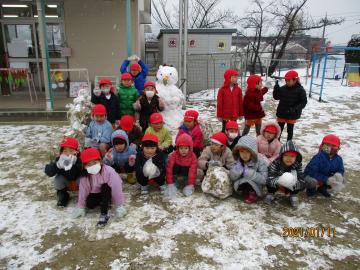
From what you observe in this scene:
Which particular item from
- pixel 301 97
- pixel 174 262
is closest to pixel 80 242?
pixel 174 262

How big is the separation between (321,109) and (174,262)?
8.18 meters

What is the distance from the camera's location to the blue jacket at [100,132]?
4296mm

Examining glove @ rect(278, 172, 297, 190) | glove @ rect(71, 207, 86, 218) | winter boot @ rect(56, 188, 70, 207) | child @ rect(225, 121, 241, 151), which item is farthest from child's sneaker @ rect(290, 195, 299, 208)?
winter boot @ rect(56, 188, 70, 207)

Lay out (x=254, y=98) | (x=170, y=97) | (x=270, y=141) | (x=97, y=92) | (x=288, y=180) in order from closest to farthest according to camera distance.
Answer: (x=288, y=180) < (x=270, y=141) < (x=97, y=92) < (x=254, y=98) < (x=170, y=97)

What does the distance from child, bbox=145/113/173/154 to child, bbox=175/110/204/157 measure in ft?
0.58

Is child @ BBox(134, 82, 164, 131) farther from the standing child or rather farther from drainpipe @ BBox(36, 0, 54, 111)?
drainpipe @ BBox(36, 0, 54, 111)

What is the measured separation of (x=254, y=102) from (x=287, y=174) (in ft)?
6.43

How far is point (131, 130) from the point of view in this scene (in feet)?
14.4

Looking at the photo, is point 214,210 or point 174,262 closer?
point 174,262

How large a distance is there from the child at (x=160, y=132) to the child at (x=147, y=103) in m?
0.70

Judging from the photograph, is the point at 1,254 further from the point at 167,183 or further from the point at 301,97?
the point at 301,97

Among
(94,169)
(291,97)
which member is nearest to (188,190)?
(94,169)

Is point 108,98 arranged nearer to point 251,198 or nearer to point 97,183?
point 97,183

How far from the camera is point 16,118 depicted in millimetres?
7137
